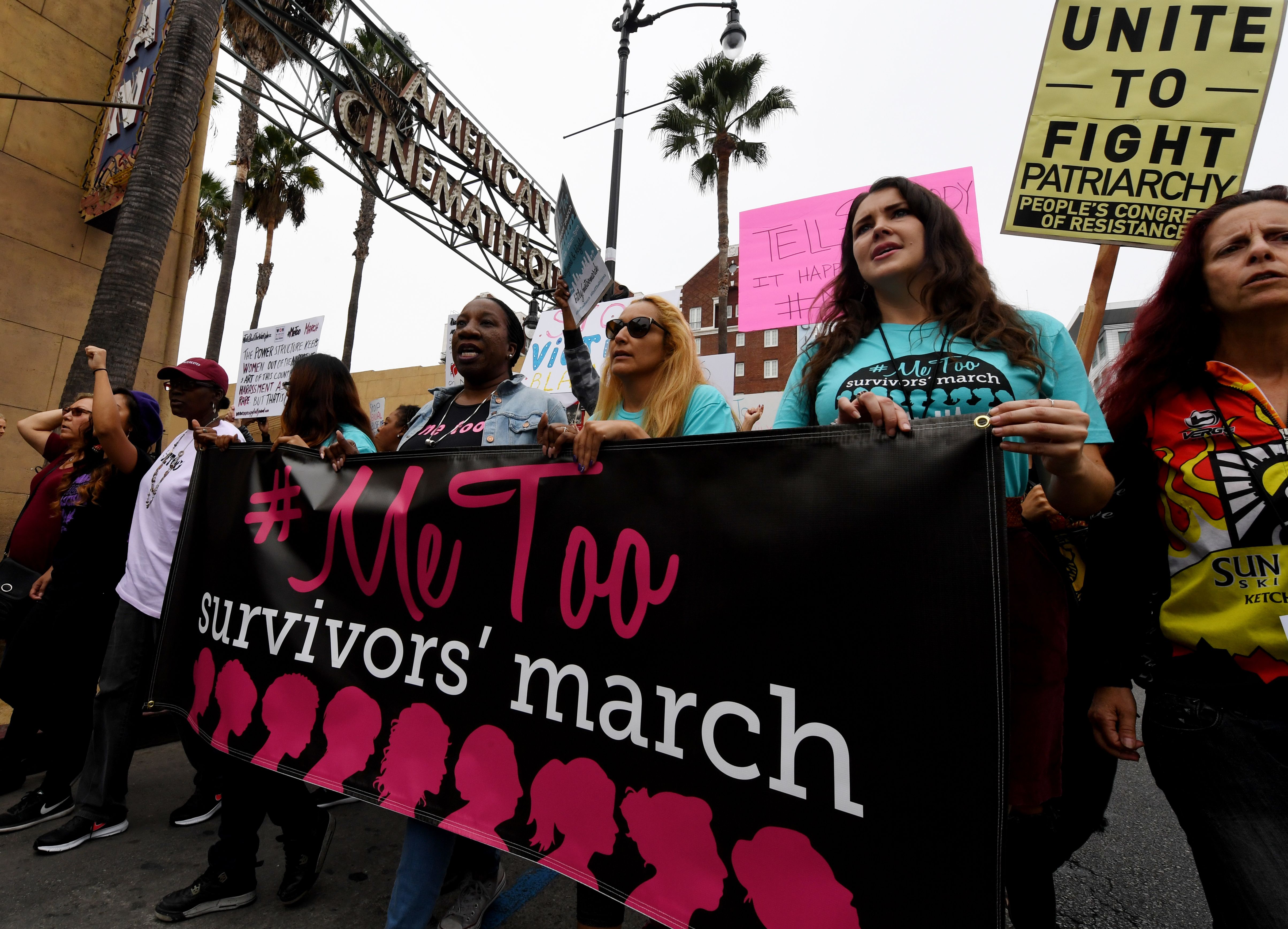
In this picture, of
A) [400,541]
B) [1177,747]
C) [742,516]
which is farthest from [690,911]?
[400,541]

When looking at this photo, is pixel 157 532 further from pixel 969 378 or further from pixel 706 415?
pixel 969 378

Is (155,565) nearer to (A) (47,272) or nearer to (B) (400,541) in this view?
(B) (400,541)

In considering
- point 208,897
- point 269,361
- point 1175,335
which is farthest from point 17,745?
point 269,361

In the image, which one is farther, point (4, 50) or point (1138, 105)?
point (4, 50)

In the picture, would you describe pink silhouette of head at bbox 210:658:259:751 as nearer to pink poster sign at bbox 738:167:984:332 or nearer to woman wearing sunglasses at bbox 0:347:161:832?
woman wearing sunglasses at bbox 0:347:161:832

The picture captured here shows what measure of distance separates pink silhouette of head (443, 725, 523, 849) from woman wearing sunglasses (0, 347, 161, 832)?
2293 millimetres

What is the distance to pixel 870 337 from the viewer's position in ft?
5.82

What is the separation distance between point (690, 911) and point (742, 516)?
2.84ft

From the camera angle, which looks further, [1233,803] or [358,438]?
[358,438]

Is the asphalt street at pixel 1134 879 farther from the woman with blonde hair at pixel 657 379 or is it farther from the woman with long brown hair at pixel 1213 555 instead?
the woman with blonde hair at pixel 657 379

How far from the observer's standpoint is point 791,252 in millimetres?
5668

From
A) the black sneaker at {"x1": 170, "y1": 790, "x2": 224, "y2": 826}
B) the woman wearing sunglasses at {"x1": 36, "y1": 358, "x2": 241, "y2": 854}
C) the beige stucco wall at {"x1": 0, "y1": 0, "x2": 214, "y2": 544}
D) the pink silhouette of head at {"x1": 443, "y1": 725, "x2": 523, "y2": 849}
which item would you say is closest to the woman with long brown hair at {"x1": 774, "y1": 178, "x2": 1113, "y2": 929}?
the pink silhouette of head at {"x1": 443, "y1": 725, "x2": 523, "y2": 849}

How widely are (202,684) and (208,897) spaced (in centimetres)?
71

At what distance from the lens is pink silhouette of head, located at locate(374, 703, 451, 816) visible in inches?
75.1
